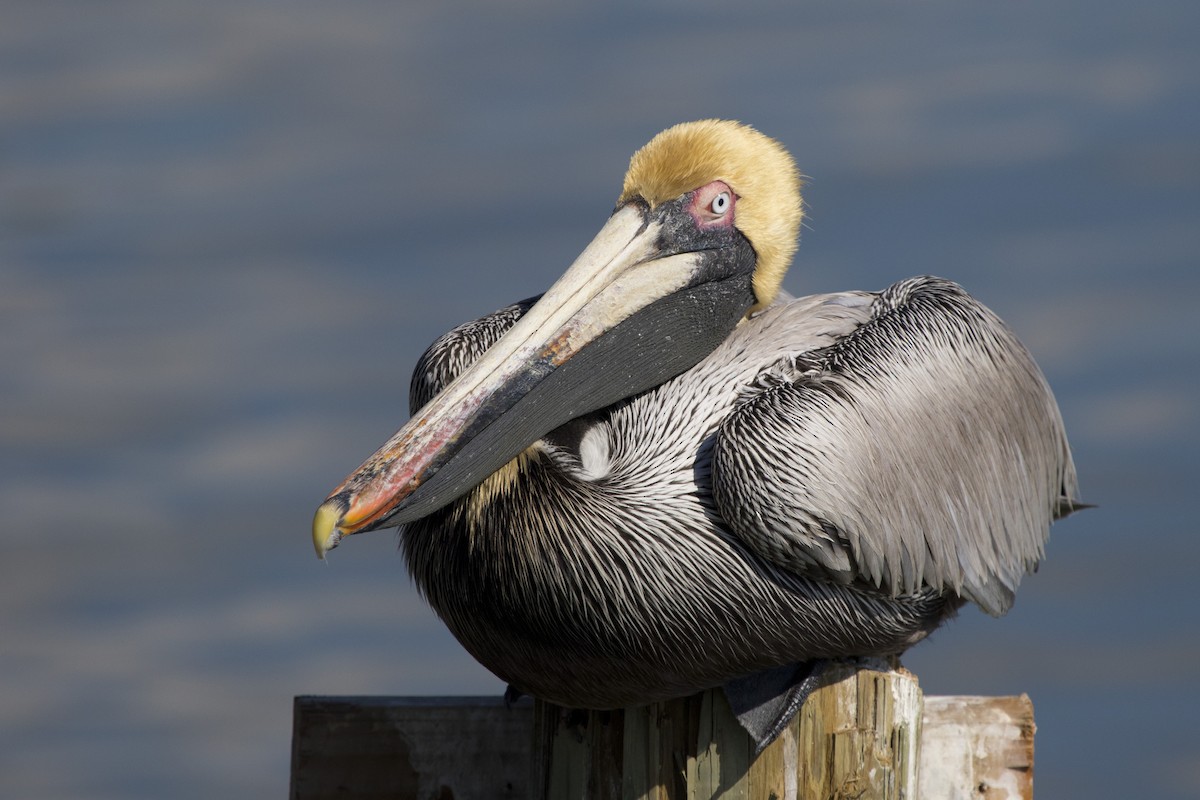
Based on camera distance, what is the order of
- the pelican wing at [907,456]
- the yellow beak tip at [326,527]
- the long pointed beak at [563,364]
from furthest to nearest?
the pelican wing at [907,456], the long pointed beak at [563,364], the yellow beak tip at [326,527]

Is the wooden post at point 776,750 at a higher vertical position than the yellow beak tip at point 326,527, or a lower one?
lower

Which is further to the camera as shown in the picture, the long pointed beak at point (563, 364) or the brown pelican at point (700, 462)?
the brown pelican at point (700, 462)

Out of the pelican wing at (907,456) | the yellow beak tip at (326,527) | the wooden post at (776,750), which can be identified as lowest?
the wooden post at (776,750)

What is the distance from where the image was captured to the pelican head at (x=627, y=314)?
4.12 m

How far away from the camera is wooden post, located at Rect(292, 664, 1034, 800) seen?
422cm

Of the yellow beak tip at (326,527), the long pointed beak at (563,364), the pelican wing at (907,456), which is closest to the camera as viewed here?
the yellow beak tip at (326,527)

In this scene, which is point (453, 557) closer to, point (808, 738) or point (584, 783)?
point (584, 783)

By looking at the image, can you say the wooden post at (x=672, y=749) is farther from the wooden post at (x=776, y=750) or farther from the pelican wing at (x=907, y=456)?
the pelican wing at (x=907, y=456)

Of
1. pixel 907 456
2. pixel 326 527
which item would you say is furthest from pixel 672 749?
pixel 326 527

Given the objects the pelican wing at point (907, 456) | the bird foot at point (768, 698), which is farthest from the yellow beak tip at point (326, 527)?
the bird foot at point (768, 698)

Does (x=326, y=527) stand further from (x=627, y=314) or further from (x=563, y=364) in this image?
(x=627, y=314)

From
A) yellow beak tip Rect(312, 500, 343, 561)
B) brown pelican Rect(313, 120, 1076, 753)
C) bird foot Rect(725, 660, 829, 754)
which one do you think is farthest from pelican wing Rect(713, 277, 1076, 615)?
yellow beak tip Rect(312, 500, 343, 561)

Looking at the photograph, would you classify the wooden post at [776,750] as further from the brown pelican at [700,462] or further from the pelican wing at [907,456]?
the pelican wing at [907,456]

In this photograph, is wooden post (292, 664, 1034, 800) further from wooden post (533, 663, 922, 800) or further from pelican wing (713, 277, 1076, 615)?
pelican wing (713, 277, 1076, 615)
